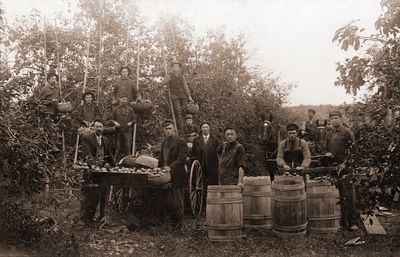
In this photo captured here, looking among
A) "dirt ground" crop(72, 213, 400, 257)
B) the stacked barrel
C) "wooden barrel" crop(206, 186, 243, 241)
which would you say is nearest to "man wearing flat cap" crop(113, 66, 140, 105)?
"dirt ground" crop(72, 213, 400, 257)

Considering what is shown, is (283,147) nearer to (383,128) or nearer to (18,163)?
(383,128)

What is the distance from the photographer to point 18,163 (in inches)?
237

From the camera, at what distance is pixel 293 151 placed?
330 inches

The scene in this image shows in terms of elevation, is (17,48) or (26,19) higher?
(26,19)

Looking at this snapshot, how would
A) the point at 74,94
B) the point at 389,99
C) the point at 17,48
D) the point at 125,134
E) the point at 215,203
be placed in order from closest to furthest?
1. the point at 389,99
2. the point at 215,203
3. the point at 125,134
4. the point at 74,94
5. the point at 17,48

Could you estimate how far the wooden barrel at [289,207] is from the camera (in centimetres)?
725

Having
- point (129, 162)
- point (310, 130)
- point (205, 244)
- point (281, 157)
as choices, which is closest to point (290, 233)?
point (205, 244)

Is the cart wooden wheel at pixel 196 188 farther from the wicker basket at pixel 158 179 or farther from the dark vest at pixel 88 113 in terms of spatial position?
the dark vest at pixel 88 113

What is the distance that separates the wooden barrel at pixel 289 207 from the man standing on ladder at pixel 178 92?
4981 mm

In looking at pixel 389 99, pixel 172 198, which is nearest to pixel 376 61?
pixel 389 99

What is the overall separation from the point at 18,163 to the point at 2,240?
979 mm

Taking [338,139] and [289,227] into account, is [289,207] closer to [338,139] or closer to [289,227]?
[289,227]

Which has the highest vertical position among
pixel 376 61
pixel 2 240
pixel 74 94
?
pixel 74 94

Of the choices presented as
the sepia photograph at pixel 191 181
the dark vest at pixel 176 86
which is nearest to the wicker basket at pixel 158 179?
the sepia photograph at pixel 191 181
